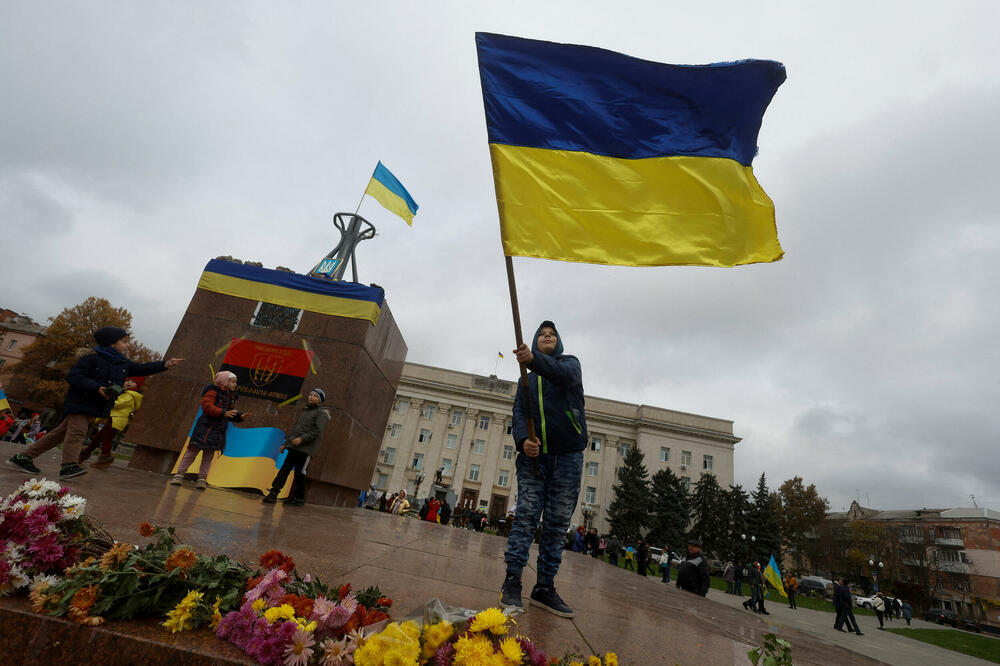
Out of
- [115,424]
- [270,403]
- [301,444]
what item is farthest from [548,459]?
[115,424]

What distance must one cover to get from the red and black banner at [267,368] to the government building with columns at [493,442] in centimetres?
4048

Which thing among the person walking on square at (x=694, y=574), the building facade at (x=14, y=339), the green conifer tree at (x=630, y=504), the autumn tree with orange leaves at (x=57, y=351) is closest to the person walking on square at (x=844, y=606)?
the person walking on square at (x=694, y=574)

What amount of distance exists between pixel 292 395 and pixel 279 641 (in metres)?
6.86

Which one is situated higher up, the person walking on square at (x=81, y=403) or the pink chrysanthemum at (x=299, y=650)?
the person walking on square at (x=81, y=403)

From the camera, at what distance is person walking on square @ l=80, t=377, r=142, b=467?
621 cm

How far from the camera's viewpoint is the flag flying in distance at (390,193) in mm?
10367

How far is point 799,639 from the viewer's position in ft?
16.5

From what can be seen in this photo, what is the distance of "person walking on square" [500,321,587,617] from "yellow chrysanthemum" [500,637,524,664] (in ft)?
5.35

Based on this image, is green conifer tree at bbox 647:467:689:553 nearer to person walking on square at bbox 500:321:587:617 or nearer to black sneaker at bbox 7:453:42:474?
person walking on square at bbox 500:321:587:617

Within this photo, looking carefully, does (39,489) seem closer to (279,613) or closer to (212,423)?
(279,613)

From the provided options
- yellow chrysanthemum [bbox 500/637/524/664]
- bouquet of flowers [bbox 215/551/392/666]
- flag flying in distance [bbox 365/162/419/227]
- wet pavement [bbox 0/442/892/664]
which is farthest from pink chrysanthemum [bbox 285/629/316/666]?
flag flying in distance [bbox 365/162/419/227]

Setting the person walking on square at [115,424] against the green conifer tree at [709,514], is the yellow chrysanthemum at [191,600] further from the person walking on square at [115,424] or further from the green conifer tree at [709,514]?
the green conifer tree at [709,514]

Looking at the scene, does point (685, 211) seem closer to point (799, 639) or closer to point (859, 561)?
point (799, 639)

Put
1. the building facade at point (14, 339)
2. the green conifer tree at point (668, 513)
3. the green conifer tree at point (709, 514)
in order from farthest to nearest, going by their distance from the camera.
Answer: the building facade at point (14, 339)
the green conifer tree at point (709, 514)
the green conifer tree at point (668, 513)
